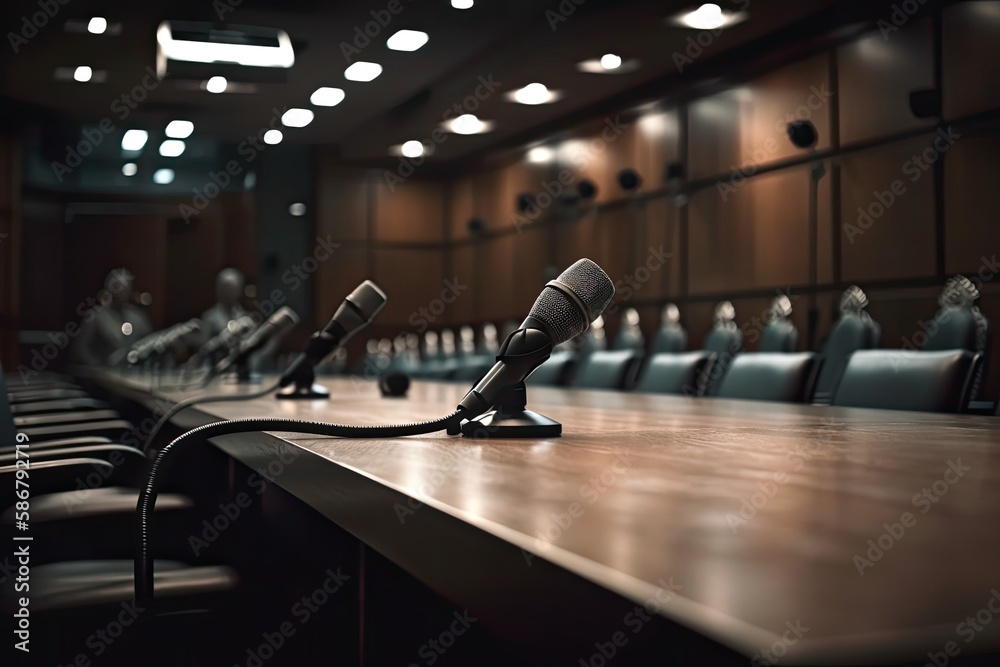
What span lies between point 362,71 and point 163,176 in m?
4.21

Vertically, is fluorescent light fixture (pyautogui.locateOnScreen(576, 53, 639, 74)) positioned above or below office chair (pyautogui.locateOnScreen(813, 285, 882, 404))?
above

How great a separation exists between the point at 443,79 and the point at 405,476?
8.24m

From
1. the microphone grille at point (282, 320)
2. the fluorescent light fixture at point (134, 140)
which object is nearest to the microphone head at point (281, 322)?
the microphone grille at point (282, 320)

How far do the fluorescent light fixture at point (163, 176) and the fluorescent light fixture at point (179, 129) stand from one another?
89cm

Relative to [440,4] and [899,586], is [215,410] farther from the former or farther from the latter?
[440,4]

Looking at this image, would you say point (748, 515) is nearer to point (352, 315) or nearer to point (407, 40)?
point (352, 315)

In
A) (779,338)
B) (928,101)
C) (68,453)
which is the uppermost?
(928,101)

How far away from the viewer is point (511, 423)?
4.13ft

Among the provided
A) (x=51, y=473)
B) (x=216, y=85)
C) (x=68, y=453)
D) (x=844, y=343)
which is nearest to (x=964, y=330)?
(x=844, y=343)

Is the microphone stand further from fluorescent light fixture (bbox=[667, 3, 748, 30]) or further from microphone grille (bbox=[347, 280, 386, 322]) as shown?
fluorescent light fixture (bbox=[667, 3, 748, 30])

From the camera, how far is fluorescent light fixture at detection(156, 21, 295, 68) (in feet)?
23.0

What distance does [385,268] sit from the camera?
1141 cm

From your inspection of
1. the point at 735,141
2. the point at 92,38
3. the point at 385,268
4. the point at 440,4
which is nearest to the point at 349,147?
the point at 385,268

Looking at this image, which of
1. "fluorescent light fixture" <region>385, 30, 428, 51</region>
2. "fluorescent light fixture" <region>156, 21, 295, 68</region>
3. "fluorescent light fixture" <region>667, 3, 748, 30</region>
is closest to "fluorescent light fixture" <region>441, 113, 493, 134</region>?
"fluorescent light fixture" <region>385, 30, 428, 51</region>
